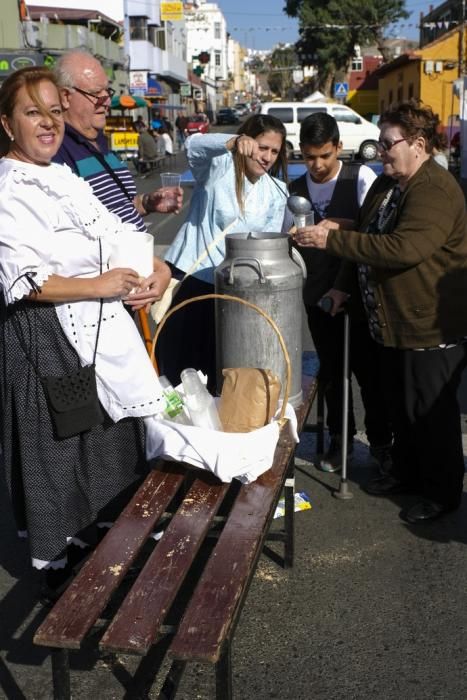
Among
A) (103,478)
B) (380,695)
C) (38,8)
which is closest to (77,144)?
(103,478)

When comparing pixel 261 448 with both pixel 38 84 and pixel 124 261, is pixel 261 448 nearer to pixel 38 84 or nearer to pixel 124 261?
pixel 124 261

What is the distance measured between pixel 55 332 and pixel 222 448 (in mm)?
690

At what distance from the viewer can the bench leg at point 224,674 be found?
1995mm

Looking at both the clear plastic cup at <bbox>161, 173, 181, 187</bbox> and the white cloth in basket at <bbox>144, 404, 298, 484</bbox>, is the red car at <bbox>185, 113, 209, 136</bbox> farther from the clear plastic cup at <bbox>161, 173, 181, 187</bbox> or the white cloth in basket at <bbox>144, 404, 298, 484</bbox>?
the white cloth in basket at <bbox>144, 404, 298, 484</bbox>

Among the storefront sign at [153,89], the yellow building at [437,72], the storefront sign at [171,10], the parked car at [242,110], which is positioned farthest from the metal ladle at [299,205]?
the parked car at [242,110]

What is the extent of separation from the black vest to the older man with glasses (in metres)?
1.06

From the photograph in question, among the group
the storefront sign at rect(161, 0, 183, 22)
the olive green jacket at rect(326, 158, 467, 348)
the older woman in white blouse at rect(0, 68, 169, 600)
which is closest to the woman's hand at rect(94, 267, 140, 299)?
the older woman in white blouse at rect(0, 68, 169, 600)

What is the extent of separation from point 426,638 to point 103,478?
1.32 metres

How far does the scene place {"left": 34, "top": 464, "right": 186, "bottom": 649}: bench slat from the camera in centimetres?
197

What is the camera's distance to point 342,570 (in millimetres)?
3338

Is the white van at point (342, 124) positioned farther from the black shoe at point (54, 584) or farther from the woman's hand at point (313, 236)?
the black shoe at point (54, 584)

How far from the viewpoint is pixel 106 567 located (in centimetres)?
224

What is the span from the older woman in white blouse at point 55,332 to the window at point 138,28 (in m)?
54.1

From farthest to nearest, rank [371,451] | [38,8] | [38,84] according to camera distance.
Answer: [38,8] → [371,451] → [38,84]
